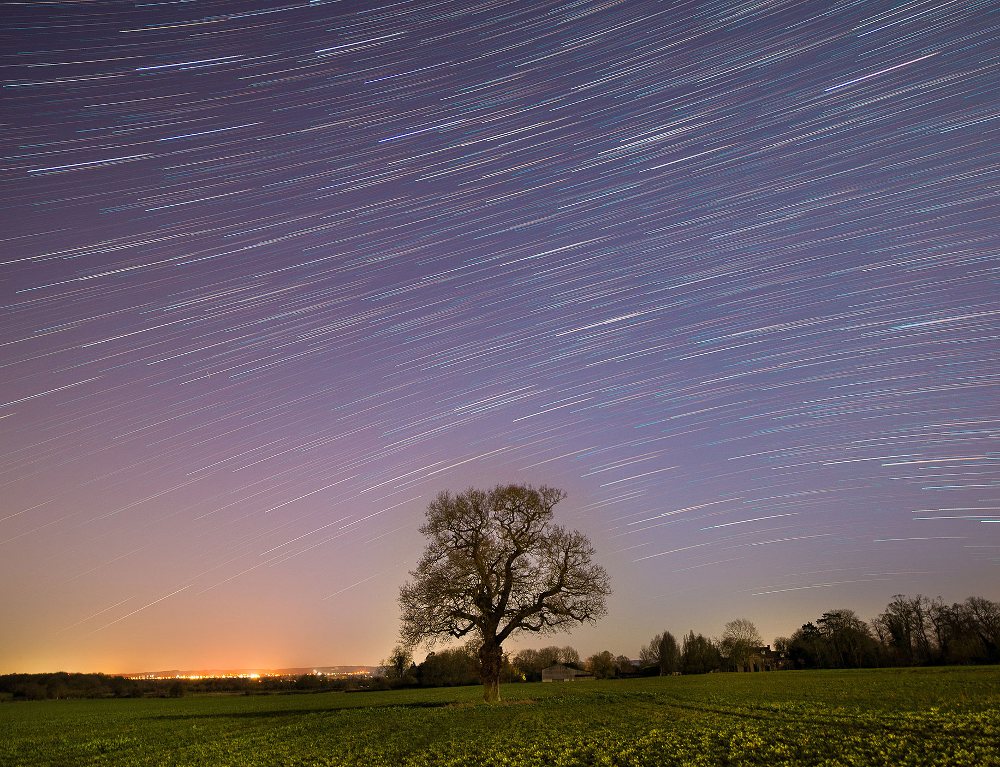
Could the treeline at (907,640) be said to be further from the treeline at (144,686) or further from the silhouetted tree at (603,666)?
the treeline at (144,686)

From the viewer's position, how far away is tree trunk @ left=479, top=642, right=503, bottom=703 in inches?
1607

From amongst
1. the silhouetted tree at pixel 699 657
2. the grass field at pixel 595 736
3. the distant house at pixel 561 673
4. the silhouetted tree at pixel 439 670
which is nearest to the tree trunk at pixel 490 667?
the grass field at pixel 595 736

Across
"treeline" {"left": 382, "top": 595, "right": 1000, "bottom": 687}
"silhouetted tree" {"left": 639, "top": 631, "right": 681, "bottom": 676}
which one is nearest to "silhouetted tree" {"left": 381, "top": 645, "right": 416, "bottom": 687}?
"treeline" {"left": 382, "top": 595, "right": 1000, "bottom": 687}

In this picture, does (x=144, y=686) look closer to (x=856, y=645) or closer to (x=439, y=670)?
(x=439, y=670)

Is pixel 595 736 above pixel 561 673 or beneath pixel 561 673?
above

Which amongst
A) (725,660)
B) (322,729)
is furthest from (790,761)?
(725,660)

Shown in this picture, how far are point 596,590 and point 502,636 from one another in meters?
7.44

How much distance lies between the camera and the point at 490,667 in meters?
40.8

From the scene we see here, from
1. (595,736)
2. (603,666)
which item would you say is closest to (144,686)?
(603,666)

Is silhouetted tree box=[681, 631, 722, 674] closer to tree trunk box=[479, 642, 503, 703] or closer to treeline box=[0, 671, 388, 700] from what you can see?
treeline box=[0, 671, 388, 700]

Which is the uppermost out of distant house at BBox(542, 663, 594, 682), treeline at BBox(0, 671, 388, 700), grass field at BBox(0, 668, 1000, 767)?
grass field at BBox(0, 668, 1000, 767)

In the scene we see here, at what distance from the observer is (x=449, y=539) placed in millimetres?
43469

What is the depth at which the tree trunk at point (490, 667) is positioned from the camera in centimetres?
4081

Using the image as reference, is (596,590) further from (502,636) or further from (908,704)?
(908,704)
